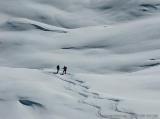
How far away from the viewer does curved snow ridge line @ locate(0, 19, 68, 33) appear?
42.8m

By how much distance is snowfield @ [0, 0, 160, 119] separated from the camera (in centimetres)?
2388

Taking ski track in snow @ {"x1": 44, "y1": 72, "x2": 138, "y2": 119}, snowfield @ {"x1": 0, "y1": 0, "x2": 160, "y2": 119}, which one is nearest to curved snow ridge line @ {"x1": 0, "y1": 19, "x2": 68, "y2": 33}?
snowfield @ {"x1": 0, "y1": 0, "x2": 160, "y2": 119}

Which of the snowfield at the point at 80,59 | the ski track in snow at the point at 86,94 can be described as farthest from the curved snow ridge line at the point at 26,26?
the ski track in snow at the point at 86,94

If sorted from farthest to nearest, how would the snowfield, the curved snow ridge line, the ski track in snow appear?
the curved snow ridge line
the snowfield
the ski track in snow

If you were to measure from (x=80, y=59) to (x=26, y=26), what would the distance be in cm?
899

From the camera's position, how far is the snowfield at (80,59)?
23875 mm

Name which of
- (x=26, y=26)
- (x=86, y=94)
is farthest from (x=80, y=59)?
(x=86, y=94)

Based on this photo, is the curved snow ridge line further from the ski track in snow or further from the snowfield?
the ski track in snow

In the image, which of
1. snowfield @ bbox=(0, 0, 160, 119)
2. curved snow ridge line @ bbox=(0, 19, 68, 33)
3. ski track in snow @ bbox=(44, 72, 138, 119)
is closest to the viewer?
ski track in snow @ bbox=(44, 72, 138, 119)

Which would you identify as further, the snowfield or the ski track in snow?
the snowfield

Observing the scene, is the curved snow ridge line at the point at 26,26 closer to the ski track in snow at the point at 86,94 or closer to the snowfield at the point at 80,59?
the snowfield at the point at 80,59

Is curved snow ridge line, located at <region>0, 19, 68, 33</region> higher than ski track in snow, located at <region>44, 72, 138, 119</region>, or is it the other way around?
curved snow ridge line, located at <region>0, 19, 68, 33</region>

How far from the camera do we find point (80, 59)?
3609 cm

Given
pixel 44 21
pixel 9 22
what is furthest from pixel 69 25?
pixel 9 22
